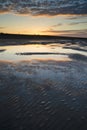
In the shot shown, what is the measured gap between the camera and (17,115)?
8914mm

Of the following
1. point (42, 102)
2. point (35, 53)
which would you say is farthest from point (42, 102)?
point (35, 53)

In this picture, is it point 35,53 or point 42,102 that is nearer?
point 42,102

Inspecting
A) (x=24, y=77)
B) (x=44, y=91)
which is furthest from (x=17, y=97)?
(x=24, y=77)

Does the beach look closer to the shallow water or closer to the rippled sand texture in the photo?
the rippled sand texture

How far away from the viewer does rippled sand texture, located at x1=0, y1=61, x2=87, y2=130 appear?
326 inches

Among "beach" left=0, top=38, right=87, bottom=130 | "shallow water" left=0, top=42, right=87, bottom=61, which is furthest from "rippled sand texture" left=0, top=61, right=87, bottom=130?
"shallow water" left=0, top=42, right=87, bottom=61

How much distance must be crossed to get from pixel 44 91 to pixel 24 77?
147 inches

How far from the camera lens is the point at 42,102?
10477 millimetres

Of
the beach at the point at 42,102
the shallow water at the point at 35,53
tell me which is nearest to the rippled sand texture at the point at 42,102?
the beach at the point at 42,102

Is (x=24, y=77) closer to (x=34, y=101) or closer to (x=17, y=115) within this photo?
(x=34, y=101)

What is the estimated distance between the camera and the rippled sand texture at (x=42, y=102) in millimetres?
8277

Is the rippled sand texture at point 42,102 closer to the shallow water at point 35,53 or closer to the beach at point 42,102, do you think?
the beach at point 42,102

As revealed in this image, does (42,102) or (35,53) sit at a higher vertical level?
(42,102)

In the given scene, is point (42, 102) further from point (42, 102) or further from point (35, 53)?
point (35, 53)
